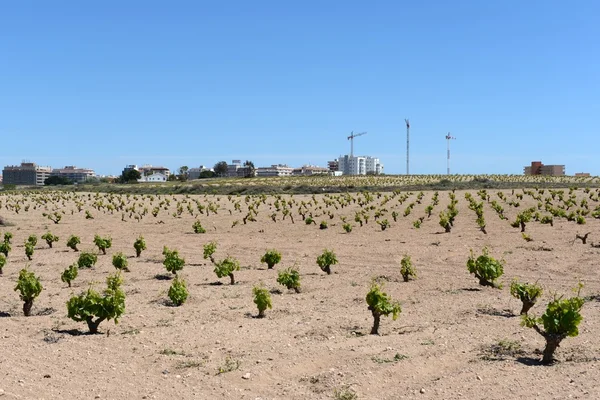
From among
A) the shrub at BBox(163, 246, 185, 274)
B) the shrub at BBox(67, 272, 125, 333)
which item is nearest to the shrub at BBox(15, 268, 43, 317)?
the shrub at BBox(67, 272, 125, 333)

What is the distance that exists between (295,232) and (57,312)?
63.7ft

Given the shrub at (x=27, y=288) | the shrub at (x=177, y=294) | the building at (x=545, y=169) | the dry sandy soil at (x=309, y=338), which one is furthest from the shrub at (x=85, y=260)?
the building at (x=545, y=169)

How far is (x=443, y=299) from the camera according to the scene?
1353 centimetres

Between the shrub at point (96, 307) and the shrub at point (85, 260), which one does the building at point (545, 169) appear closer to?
the shrub at point (85, 260)

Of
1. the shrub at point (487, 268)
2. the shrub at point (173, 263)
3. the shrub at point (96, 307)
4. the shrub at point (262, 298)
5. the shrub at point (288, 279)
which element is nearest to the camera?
the shrub at point (96, 307)

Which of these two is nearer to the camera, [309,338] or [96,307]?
[309,338]

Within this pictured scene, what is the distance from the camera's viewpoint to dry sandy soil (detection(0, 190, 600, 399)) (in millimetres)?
8039

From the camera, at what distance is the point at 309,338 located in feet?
34.5

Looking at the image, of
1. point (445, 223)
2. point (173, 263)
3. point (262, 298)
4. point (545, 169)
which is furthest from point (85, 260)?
point (545, 169)

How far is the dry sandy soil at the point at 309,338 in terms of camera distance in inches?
316

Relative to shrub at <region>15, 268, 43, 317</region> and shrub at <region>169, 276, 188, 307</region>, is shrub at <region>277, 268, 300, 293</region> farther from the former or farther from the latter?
shrub at <region>15, 268, 43, 317</region>

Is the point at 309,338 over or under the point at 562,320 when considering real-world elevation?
under

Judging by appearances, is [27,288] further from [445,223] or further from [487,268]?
[445,223]

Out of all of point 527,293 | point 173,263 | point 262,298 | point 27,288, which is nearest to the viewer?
point 527,293
